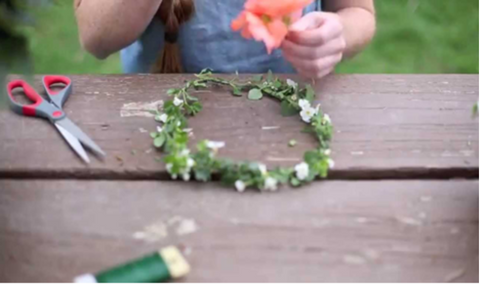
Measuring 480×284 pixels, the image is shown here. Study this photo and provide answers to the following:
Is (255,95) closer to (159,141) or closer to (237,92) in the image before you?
(237,92)

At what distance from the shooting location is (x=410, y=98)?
0.79m

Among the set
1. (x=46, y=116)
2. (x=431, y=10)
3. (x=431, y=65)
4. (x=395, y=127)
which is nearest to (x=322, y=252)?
(x=395, y=127)

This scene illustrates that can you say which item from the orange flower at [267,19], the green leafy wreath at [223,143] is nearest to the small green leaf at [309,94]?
the green leafy wreath at [223,143]

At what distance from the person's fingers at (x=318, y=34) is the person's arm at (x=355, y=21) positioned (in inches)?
7.0

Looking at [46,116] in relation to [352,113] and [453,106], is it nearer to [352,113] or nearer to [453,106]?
[352,113]

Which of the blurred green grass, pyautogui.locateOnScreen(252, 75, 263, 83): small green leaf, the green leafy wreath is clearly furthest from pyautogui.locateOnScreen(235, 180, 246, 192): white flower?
the blurred green grass

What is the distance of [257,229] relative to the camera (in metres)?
0.59

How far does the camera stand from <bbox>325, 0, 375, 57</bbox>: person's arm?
3.28 ft

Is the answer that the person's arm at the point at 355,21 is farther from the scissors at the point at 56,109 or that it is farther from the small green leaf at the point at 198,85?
the scissors at the point at 56,109

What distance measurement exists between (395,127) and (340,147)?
7 centimetres

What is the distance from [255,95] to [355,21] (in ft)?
1.01

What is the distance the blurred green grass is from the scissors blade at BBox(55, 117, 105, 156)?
1074mm

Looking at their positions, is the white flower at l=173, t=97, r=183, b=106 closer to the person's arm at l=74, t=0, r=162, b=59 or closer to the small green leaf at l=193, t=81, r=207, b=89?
Result: the small green leaf at l=193, t=81, r=207, b=89

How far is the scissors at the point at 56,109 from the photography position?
69 centimetres
